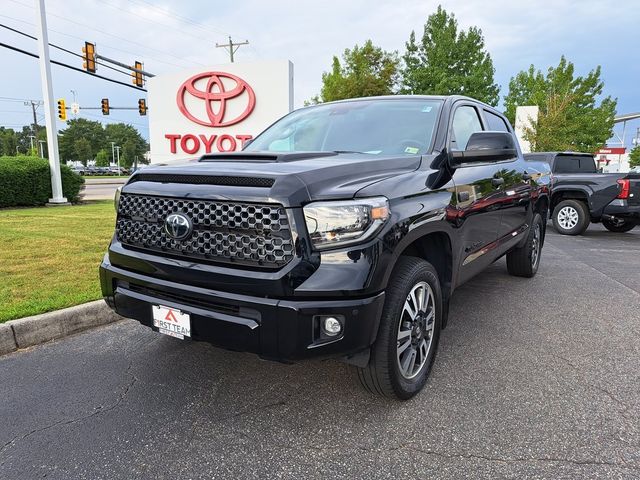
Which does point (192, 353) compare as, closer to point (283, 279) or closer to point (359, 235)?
point (283, 279)

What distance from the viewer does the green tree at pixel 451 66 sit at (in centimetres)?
2855

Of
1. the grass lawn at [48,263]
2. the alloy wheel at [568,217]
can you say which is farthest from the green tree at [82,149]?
the alloy wheel at [568,217]

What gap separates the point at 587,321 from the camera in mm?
4258

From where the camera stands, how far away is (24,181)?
43.3ft

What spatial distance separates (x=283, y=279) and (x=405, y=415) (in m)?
1.11

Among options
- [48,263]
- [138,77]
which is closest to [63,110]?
[138,77]

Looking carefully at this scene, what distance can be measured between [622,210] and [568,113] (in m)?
17.8

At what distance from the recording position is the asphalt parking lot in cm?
221

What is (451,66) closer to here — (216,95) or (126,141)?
(216,95)

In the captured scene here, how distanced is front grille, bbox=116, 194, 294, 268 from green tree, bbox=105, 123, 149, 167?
10794 centimetres

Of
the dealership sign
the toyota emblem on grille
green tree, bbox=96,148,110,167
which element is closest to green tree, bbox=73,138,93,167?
green tree, bbox=96,148,110,167

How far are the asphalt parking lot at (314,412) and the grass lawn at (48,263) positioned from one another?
0.57 meters

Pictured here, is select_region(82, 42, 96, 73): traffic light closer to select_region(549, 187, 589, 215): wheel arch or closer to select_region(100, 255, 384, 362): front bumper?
select_region(549, 187, 589, 215): wheel arch

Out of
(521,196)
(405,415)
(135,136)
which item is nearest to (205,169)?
(405,415)
